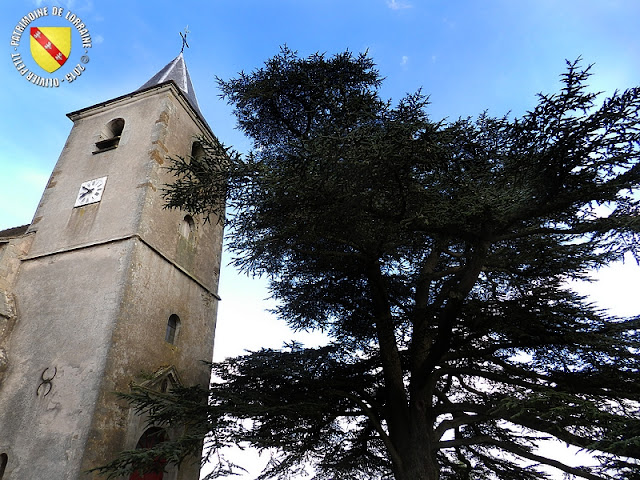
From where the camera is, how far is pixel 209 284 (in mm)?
13289

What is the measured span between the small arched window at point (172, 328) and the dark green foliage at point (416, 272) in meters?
1.90

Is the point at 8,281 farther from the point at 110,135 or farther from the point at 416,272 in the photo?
the point at 416,272

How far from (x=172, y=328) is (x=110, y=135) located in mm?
6985

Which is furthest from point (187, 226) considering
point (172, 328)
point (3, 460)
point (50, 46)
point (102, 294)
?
point (3, 460)

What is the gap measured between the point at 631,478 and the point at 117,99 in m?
15.8

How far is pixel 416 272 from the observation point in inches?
417

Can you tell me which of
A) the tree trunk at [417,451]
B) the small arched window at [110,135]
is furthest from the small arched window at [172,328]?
the tree trunk at [417,451]

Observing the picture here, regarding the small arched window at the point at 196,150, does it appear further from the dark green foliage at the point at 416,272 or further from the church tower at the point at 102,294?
the dark green foliage at the point at 416,272

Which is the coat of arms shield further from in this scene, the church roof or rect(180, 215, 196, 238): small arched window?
rect(180, 215, 196, 238): small arched window

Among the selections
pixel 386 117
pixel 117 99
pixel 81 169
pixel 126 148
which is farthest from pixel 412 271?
pixel 117 99

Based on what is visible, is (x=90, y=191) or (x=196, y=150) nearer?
(x=90, y=191)

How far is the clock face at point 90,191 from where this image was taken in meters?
11.9

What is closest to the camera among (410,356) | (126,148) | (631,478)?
(631,478)

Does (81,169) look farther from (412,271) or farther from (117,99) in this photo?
(412,271)
